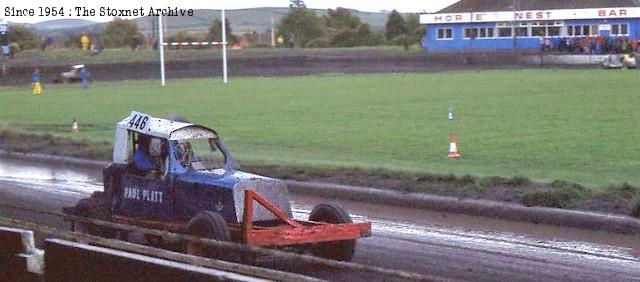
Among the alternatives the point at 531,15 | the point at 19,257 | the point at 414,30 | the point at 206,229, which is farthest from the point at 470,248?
the point at 414,30

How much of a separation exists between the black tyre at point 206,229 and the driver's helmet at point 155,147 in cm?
129

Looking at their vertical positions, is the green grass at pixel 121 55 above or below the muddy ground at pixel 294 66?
above

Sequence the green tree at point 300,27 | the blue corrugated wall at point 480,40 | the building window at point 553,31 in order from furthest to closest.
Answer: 1. the green tree at point 300,27
2. the building window at point 553,31
3. the blue corrugated wall at point 480,40

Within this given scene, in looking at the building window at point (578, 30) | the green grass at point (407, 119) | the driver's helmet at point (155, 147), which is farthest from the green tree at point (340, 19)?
the driver's helmet at point (155, 147)

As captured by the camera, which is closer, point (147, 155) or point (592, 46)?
point (147, 155)

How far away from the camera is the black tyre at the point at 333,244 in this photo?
12.5 m

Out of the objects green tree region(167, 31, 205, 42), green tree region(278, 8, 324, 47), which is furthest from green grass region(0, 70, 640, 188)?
green tree region(278, 8, 324, 47)

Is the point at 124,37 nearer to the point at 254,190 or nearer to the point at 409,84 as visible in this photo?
the point at 409,84

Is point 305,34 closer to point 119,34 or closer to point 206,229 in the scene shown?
point 119,34

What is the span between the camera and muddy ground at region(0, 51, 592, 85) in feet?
251

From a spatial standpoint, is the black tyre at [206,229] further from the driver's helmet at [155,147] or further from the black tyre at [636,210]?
the black tyre at [636,210]

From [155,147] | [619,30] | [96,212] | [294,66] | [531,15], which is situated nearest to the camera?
[155,147]

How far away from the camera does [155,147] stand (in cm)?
1315

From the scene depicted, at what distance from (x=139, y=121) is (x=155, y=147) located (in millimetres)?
578
